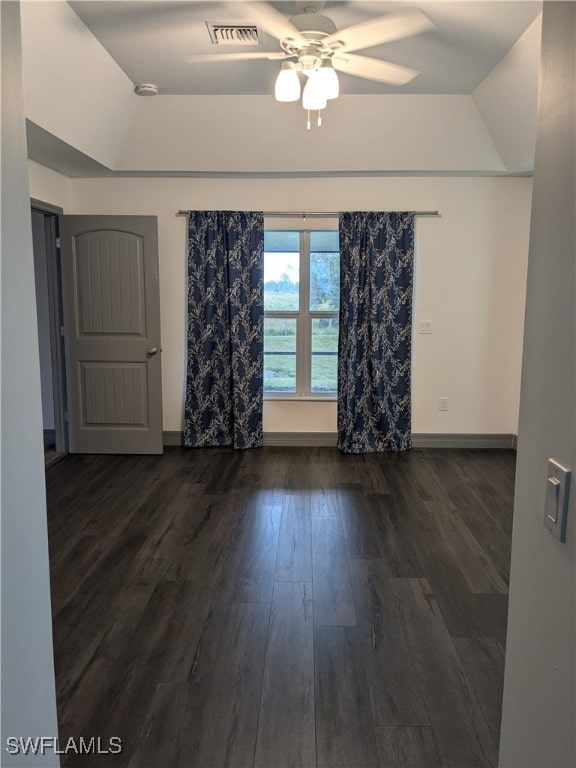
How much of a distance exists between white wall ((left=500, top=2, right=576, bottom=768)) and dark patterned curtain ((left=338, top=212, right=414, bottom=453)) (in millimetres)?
3931

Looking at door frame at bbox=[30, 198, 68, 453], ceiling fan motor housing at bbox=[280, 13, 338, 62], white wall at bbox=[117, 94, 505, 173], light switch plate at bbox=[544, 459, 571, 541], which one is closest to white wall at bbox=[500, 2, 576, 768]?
light switch plate at bbox=[544, 459, 571, 541]

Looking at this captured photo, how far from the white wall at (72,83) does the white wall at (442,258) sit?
810 millimetres

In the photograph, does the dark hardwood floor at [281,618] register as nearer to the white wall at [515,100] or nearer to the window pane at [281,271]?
the window pane at [281,271]

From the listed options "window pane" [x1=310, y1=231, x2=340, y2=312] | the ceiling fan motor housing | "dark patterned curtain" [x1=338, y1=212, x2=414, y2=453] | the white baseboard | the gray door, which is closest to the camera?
the ceiling fan motor housing

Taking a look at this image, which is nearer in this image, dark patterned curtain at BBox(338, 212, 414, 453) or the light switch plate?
the light switch plate

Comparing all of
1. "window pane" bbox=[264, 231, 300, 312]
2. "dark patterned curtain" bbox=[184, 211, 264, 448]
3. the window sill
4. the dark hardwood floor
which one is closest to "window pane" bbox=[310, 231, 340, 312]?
"window pane" bbox=[264, 231, 300, 312]

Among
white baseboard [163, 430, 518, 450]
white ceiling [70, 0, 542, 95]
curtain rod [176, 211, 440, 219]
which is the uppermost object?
white ceiling [70, 0, 542, 95]

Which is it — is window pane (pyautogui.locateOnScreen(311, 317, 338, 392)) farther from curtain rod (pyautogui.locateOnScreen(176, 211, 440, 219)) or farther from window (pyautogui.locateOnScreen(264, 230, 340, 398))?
curtain rod (pyautogui.locateOnScreen(176, 211, 440, 219))

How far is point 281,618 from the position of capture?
2562 mm

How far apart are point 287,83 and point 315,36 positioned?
26 cm

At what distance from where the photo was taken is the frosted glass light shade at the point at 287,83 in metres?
2.92

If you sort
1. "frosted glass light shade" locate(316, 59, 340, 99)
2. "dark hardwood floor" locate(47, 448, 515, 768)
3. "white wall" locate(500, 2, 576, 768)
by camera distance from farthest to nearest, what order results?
1. "frosted glass light shade" locate(316, 59, 340, 99)
2. "dark hardwood floor" locate(47, 448, 515, 768)
3. "white wall" locate(500, 2, 576, 768)

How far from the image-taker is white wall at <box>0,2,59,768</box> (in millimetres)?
1021

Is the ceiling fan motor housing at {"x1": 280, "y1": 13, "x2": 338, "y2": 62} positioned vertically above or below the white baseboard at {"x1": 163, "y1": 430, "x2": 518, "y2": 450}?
above
